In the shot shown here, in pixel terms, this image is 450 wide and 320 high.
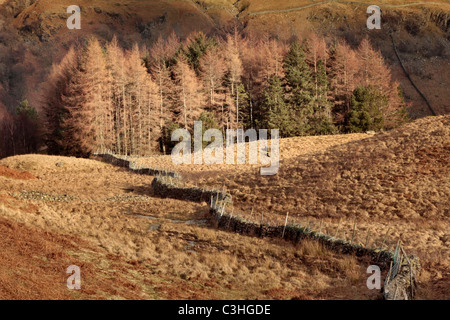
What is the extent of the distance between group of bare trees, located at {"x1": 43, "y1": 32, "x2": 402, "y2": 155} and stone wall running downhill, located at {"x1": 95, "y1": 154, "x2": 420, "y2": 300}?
2923 centimetres

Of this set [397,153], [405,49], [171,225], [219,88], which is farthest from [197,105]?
[405,49]

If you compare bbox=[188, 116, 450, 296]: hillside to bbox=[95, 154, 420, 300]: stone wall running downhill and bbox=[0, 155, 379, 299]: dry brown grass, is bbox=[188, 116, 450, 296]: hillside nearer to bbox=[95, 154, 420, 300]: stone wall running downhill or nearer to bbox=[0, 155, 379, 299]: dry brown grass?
bbox=[95, 154, 420, 300]: stone wall running downhill

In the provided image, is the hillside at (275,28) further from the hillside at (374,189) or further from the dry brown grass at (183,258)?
the dry brown grass at (183,258)

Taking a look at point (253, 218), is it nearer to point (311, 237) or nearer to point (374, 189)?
point (311, 237)

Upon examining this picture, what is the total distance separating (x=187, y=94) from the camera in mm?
62312

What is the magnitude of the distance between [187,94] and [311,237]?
4653cm

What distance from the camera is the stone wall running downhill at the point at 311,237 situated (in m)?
12.5

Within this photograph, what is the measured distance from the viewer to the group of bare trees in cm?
5941

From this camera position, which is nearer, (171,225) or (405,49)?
(171,225)

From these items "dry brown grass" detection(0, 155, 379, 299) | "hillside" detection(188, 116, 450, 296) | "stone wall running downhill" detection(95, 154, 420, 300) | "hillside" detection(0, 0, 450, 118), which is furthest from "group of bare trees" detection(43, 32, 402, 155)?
"hillside" detection(0, 0, 450, 118)

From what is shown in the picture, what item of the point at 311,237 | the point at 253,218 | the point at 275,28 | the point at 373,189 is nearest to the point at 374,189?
the point at 373,189
